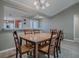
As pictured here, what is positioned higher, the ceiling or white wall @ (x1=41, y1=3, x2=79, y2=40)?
the ceiling

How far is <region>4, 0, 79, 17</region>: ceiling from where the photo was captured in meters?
4.33

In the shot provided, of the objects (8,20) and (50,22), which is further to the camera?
(50,22)

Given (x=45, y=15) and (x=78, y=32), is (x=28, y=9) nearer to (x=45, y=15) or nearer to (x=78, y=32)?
(x=45, y=15)

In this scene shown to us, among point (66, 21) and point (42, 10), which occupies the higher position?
point (42, 10)

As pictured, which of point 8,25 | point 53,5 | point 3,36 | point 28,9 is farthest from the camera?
point 53,5

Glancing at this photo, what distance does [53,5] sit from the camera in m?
5.26

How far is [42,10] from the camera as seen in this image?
17.9 ft

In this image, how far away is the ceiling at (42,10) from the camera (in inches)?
171

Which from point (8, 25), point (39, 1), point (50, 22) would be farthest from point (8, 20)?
point (50, 22)

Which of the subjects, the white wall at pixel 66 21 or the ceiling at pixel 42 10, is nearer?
the ceiling at pixel 42 10

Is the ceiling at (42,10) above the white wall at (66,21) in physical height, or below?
above

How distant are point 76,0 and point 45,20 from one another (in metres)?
1.99

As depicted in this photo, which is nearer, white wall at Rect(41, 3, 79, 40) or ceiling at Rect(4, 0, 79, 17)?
ceiling at Rect(4, 0, 79, 17)

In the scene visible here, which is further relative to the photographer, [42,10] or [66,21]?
[66,21]
